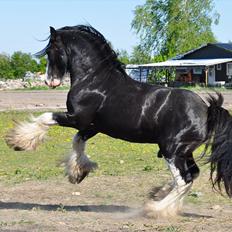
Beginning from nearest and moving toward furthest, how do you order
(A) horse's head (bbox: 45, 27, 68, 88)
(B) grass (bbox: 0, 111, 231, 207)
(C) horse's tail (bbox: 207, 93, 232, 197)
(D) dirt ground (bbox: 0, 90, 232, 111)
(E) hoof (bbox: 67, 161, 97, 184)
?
(C) horse's tail (bbox: 207, 93, 232, 197)
(E) hoof (bbox: 67, 161, 97, 184)
(A) horse's head (bbox: 45, 27, 68, 88)
(B) grass (bbox: 0, 111, 231, 207)
(D) dirt ground (bbox: 0, 90, 232, 111)

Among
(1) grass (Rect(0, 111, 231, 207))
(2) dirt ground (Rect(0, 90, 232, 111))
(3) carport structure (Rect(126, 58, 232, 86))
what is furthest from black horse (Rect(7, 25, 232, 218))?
(3) carport structure (Rect(126, 58, 232, 86))

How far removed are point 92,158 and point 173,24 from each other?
86.1 m

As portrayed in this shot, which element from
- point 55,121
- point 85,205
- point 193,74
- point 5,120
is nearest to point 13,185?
point 85,205

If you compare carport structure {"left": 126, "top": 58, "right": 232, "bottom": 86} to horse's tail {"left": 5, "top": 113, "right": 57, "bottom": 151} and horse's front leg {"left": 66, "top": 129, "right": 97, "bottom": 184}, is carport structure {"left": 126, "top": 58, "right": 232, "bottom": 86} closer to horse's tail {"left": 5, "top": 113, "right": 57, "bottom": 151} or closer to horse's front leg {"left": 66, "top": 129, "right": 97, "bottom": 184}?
horse's front leg {"left": 66, "top": 129, "right": 97, "bottom": 184}

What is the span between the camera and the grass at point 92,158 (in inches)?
477

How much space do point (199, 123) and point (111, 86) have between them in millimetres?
1302

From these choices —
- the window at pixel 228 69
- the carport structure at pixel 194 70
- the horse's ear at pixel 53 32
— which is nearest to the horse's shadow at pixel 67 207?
the horse's ear at pixel 53 32

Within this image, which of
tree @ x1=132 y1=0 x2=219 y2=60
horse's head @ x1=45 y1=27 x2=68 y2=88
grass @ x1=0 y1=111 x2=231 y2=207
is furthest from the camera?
tree @ x1=132 y1=0 x2=219 y2=60

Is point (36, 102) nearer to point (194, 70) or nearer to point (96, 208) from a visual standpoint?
point (96, 208)

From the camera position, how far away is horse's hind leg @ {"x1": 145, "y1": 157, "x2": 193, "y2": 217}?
827 centimetres

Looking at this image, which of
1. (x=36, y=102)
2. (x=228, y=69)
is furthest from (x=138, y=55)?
(x=36, y=102)

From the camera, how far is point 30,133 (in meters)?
8.70

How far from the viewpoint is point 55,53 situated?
9.05 meters

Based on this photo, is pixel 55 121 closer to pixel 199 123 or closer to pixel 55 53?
pixel 55 53
